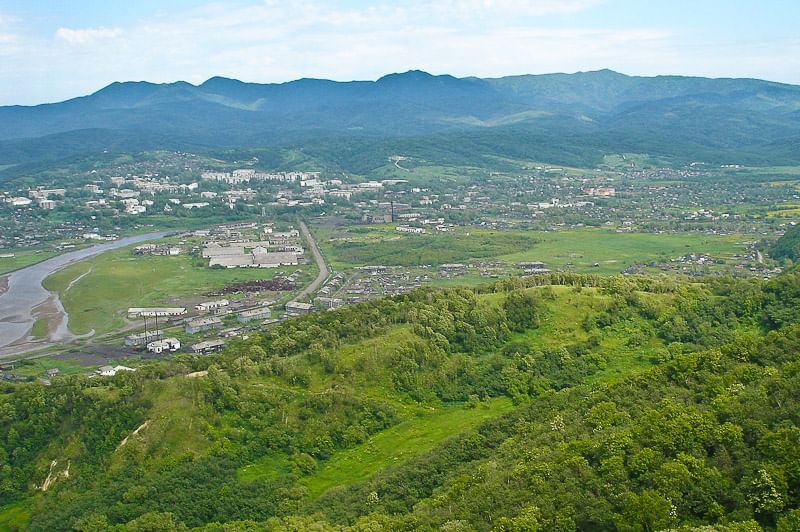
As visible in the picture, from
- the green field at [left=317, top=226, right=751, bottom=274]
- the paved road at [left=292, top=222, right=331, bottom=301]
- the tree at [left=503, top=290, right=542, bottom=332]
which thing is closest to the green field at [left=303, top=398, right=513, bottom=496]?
the tree at [left=503, top=290, right=542, bottom=332]

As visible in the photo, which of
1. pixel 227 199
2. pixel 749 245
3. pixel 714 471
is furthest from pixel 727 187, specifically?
pixel 714 471

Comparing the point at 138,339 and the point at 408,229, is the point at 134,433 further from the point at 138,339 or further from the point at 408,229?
the point at 408,229

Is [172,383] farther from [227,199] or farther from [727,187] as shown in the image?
[727,187]

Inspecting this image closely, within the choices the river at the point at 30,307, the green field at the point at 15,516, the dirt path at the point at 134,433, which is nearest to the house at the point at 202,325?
the river at the point at 30,307

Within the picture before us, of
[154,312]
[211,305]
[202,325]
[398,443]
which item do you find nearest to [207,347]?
[202,325]

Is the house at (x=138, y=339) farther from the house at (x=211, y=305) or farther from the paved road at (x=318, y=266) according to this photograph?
the paved road at (x=318, y=266)

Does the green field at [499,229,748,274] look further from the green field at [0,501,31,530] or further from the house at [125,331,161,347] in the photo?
the green field at [0,501,31,530]
